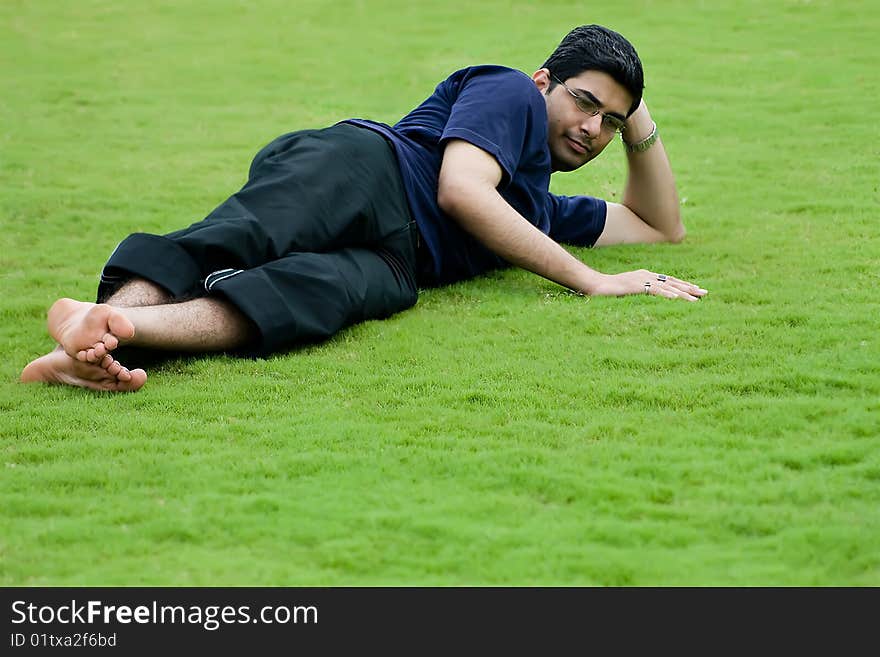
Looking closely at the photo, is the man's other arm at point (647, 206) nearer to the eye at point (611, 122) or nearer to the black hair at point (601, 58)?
the eye at point (611, 122)

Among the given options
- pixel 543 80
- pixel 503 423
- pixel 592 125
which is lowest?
pixel 503 423

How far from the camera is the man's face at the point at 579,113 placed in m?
5.67

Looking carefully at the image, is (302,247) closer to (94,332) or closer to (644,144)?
(94,332)

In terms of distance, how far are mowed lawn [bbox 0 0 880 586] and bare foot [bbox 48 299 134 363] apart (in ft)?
0.72

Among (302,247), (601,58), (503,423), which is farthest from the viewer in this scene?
A: (601,58)

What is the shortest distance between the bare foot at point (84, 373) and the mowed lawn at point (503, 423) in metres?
0.06

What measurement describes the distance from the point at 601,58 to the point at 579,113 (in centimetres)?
29

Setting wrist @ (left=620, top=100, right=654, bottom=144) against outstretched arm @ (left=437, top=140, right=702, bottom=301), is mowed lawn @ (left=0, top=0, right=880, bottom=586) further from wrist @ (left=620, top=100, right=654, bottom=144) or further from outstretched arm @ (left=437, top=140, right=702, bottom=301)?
wrist @ (left=620, top=100, right=654, bottom=144)

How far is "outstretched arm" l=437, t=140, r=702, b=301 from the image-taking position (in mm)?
5312

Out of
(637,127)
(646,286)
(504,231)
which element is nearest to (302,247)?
(504,231)

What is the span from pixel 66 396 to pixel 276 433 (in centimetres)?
94

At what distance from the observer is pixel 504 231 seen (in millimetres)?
5344
